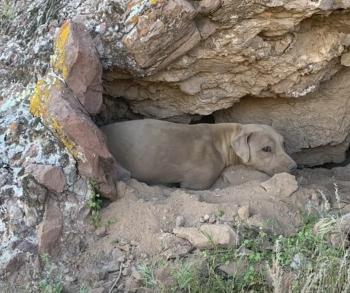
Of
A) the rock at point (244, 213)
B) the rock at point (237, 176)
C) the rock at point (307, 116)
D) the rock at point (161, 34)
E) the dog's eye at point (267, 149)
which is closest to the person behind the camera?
the rock at point (244, 213)

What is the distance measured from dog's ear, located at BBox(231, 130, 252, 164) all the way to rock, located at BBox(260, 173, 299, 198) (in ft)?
2.74

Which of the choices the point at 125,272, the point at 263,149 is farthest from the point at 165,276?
the point at 263,149

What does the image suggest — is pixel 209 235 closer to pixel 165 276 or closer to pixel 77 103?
pixel 165 276

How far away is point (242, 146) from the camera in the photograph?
622cm

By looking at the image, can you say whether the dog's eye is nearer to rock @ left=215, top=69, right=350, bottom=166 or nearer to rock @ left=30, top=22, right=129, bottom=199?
rock @ left=215, top=69, right=350, bottom=166

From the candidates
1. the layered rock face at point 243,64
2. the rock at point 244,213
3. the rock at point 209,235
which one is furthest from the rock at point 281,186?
the layered rock face at point 243,64

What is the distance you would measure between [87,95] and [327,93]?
8.78 ft

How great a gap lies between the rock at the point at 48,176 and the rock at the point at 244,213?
4.46 feet

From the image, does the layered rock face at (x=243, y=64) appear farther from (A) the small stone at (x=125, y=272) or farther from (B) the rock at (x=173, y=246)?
(A) the small stone at (x=125, y=272)

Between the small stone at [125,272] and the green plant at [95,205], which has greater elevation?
the green plant at [95,205]

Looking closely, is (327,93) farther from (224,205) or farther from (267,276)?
(267,276)

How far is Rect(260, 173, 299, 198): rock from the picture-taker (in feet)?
17.3

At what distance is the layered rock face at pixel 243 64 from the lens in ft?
17.2

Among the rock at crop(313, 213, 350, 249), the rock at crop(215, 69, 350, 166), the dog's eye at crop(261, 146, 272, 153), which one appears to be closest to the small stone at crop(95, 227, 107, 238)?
the rock at crop(313, 213, 350, 249)
